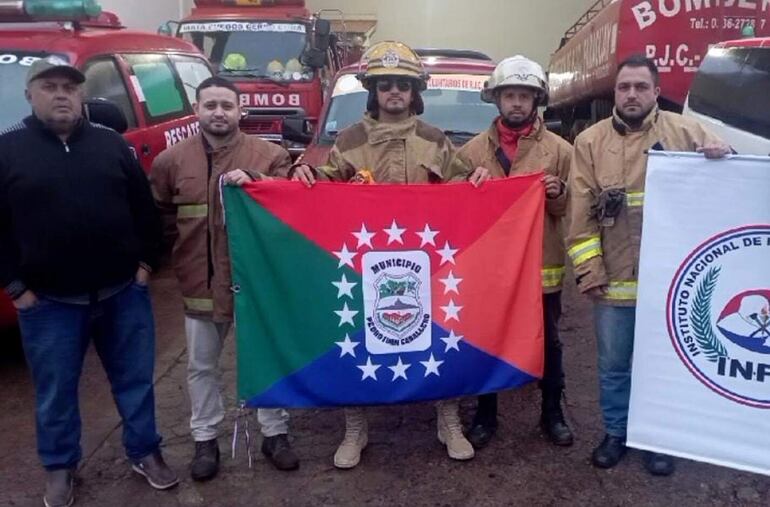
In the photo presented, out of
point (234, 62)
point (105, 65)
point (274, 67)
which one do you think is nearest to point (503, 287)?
point (105, 65)

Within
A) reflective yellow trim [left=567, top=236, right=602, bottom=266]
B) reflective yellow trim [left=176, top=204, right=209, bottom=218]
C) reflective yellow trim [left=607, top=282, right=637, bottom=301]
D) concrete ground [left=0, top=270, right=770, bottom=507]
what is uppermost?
reflective yellow trim [left=176, top=204, right=209, bottom=218]

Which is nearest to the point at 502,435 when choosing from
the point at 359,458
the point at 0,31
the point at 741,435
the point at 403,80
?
the point at 359,458

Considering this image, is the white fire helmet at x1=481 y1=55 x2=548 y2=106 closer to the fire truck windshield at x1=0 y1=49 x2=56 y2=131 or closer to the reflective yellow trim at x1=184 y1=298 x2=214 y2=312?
the reflective yellow trim at x1=184 y1=298 x2=214 y2=312

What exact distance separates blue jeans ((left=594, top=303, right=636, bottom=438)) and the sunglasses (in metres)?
1.36

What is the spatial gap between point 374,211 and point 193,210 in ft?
2.73

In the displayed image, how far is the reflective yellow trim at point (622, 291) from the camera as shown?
4141 mm

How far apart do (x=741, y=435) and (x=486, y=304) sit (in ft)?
4.09

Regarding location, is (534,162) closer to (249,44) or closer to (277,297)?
(277,297)

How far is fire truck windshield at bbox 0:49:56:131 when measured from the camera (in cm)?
595

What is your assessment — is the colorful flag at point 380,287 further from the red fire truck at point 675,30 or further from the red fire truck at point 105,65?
the red fire truck at point 675,30

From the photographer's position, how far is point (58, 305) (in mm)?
3902

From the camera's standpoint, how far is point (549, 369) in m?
4.65

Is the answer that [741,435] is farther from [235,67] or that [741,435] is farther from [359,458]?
[235,67]

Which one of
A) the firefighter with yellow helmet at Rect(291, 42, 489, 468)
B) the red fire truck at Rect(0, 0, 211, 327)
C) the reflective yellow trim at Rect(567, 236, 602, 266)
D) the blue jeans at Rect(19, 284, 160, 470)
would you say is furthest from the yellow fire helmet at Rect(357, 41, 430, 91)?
the red fire truck at Rect(0, 0, 211, 327)
